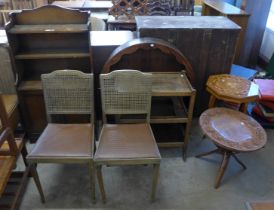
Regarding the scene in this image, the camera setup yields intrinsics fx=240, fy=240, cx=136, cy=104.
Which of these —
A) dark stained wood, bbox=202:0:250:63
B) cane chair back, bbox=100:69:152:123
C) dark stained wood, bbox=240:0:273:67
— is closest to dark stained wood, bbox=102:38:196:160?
cane chair back, bbox=100:69:152:123

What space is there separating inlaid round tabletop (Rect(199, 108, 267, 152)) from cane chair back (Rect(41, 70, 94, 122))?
94 cm

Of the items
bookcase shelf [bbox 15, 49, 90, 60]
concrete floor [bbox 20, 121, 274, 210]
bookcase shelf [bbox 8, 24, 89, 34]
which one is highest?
bookcase shelf [bbox 8, 24, 89, 34]

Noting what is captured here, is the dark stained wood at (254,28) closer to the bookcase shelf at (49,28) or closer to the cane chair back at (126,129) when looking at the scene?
the cane chair back at (126,129)

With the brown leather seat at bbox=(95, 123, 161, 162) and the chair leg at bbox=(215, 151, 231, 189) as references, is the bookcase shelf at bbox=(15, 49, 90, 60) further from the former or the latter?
the chair leg at bbox=(215, 151, 231, 189)

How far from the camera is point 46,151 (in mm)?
1626

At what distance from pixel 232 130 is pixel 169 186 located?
67 cm

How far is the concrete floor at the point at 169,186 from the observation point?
1.79m

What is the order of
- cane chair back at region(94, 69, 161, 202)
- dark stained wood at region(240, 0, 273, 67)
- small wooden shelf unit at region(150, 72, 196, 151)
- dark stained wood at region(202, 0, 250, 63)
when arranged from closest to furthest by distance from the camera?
cane chair back at region(94, 69, 161, 202) < small wooden shelf unit at region(150, 72, 196, 151) < dark stained wood at region(202, 0, 250, 63) < dark stained wood at region(240, 0, 273, 67)

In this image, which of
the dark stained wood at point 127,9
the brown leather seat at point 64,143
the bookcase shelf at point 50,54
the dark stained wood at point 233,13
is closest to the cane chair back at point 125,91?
the brown leather seat at point 64,143

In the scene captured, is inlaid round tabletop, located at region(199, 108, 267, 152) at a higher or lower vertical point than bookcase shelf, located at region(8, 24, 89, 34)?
lower

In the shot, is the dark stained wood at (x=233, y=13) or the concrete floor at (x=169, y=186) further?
the dark stained wood at (x=233, y=13)

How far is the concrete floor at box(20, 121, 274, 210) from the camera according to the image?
1.79 m

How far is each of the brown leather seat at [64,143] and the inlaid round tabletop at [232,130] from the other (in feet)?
2.92

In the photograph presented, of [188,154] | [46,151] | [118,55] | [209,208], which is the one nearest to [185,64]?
[118,55]
